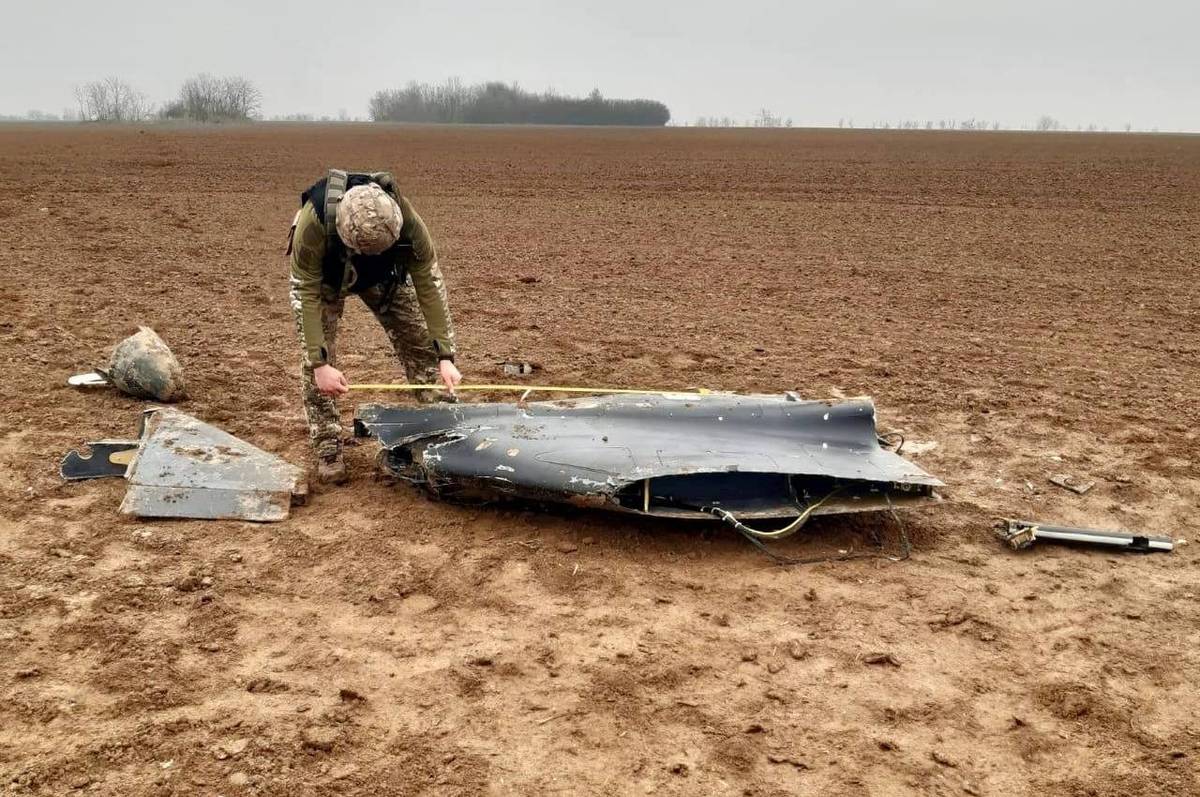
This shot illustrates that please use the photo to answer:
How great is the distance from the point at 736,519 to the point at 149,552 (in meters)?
2.85

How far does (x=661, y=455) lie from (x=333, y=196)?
85.4 inches

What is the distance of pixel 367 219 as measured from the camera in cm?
452

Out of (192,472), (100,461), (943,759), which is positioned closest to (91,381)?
(100,461)

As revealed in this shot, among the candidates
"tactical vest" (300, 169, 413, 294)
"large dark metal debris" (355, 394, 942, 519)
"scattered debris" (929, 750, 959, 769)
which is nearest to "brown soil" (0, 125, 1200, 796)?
"scattered debris" (929, 750, 959, 769)

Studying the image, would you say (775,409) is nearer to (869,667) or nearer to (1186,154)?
(869,667)

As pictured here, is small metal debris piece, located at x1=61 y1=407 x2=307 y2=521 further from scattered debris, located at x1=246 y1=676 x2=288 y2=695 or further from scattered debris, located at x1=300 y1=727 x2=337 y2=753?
scattered debris, located at x1=300 y1=727 x2=337 y2=753

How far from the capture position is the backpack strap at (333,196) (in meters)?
4.64

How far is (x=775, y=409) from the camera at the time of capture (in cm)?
496

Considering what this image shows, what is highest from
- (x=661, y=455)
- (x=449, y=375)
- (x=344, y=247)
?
(x=344, y=247)

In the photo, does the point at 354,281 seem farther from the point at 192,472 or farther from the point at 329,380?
the point at 192,472

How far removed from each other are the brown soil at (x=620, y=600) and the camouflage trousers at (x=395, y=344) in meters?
0.37

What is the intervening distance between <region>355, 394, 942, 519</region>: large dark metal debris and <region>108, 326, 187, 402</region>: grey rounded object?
200 centimetres

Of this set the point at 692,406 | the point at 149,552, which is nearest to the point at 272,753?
the point at 149,552

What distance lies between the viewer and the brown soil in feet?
10.1
